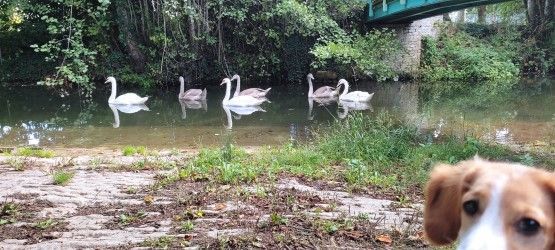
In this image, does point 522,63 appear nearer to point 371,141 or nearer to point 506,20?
point 506,20

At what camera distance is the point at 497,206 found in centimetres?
205

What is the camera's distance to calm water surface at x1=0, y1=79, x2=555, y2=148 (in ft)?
39.3

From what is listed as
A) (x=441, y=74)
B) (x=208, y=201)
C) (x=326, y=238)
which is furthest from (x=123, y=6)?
(x=326, y=238)

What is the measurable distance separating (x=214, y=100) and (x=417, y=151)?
471 inches

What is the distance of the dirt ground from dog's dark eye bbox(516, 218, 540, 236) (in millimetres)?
1790

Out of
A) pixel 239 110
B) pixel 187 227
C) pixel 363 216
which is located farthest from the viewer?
pixel 239 110

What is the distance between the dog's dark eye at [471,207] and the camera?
2128 millimetres

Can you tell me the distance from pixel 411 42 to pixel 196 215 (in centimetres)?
2351

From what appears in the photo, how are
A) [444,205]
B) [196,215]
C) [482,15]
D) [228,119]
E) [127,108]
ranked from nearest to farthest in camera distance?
1. [444,205]
2. [196,215]
3. [228,119]
4. [127,108]
5. [482,15]

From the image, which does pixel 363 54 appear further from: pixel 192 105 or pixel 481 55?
pixel 192 105

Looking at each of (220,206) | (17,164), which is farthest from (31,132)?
(220,206)

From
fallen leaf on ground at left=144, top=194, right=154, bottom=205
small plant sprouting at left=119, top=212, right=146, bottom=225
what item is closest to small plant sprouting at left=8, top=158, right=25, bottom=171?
fallen leaf on ground at left=144, top=194, right=154, bottom=205

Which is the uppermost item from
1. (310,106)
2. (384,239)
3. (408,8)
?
(408,8)

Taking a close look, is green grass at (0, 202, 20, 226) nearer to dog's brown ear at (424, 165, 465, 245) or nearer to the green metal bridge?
dog's brown ear at (424, 165, 465, 245)
